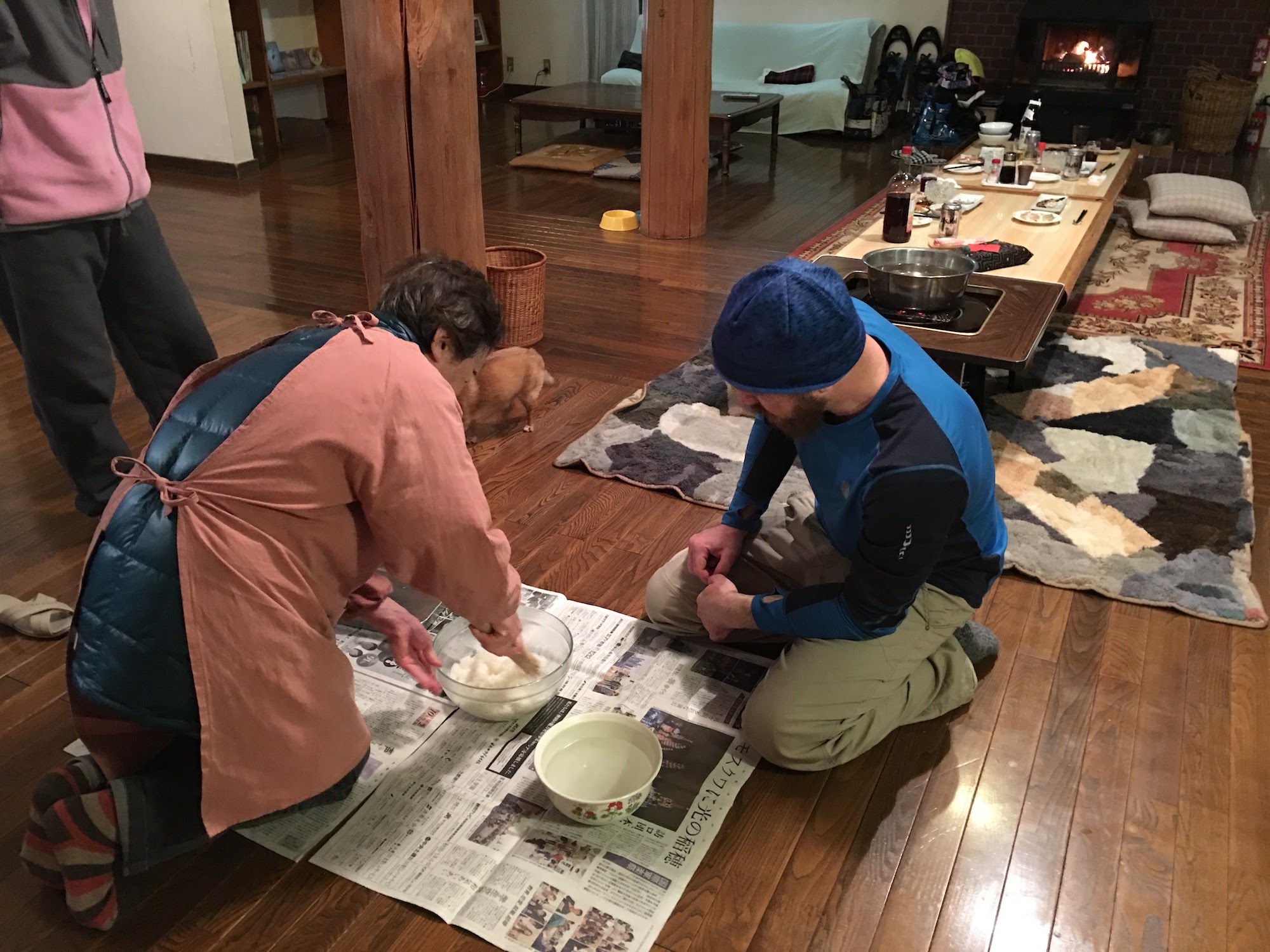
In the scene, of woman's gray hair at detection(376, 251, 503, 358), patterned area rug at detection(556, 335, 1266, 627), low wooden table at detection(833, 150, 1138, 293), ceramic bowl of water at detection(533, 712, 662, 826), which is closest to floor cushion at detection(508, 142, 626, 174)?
low wooden table at detection(833, 150, 1138, 293)

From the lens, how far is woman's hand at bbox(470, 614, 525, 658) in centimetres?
150

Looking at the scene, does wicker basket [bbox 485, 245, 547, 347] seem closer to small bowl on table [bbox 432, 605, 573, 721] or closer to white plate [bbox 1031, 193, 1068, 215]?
small bowl on table [bbox 432, 605, 573, 721]

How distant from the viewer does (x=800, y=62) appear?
273 inches

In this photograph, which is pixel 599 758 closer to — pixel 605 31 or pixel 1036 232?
pixel 1036 232

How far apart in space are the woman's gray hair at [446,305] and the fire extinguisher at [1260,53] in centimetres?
634

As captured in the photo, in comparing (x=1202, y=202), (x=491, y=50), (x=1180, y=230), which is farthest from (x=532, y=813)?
(x=491, y=50)

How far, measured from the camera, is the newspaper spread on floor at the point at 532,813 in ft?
4.72

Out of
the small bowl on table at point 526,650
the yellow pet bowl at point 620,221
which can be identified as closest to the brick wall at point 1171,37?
the yellow pet bowl at point 620,221

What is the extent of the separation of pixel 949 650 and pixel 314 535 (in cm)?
108

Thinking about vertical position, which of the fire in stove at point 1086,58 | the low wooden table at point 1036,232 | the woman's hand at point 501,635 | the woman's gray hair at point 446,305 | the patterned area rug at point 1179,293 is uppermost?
the woman's gray hair at point 446,305

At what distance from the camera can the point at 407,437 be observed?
4.23 ft

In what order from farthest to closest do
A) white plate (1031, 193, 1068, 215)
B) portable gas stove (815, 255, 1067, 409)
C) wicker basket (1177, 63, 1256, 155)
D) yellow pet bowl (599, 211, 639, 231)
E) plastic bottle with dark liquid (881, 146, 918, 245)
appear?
1. wicker basket (1177, 63, 1256, 155)
2. yellow pet bowl (599, 211, 639, 231)
3. white plate (1031, 193, 1068, 215)
4. plastic bottle with dark liquid (881, 146, 918, 245)
5. portable gas stove (815, 255, 1067, 409)

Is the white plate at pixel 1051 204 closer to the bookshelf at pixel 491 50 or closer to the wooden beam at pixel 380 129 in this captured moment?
the wooden beam at pixel 380 129

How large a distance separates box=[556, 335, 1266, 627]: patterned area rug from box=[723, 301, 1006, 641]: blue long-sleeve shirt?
0.63m
